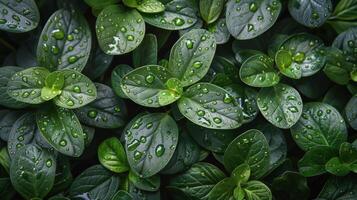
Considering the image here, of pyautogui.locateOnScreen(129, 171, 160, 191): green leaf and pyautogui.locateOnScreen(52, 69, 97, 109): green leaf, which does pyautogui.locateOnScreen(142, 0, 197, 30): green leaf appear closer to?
pyautogui.locateOnScreen(52, 69, 97, 109): green leaf

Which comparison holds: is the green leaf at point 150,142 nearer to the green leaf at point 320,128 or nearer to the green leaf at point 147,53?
the green leaf at point 147,53

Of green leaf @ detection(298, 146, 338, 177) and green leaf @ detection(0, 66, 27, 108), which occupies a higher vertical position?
green leaf @ detection(0, 66, 27, 108)

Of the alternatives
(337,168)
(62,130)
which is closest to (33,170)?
(62,130)

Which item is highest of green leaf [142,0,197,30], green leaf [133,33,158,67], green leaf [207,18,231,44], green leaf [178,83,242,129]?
green leaf [142,0,197,30]

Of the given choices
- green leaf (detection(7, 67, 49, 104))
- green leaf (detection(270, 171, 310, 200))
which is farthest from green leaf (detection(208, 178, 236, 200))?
green leaf (detection(7, 67, 49, 104))

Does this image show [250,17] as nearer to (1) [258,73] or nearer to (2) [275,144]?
(1) [258,73]

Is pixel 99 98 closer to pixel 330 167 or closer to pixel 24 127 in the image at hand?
pixel 24 127

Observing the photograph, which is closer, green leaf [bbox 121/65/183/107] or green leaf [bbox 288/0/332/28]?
green leaf [bbox 121/65/183/107]

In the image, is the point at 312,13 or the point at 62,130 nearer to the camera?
the point at 62,130
